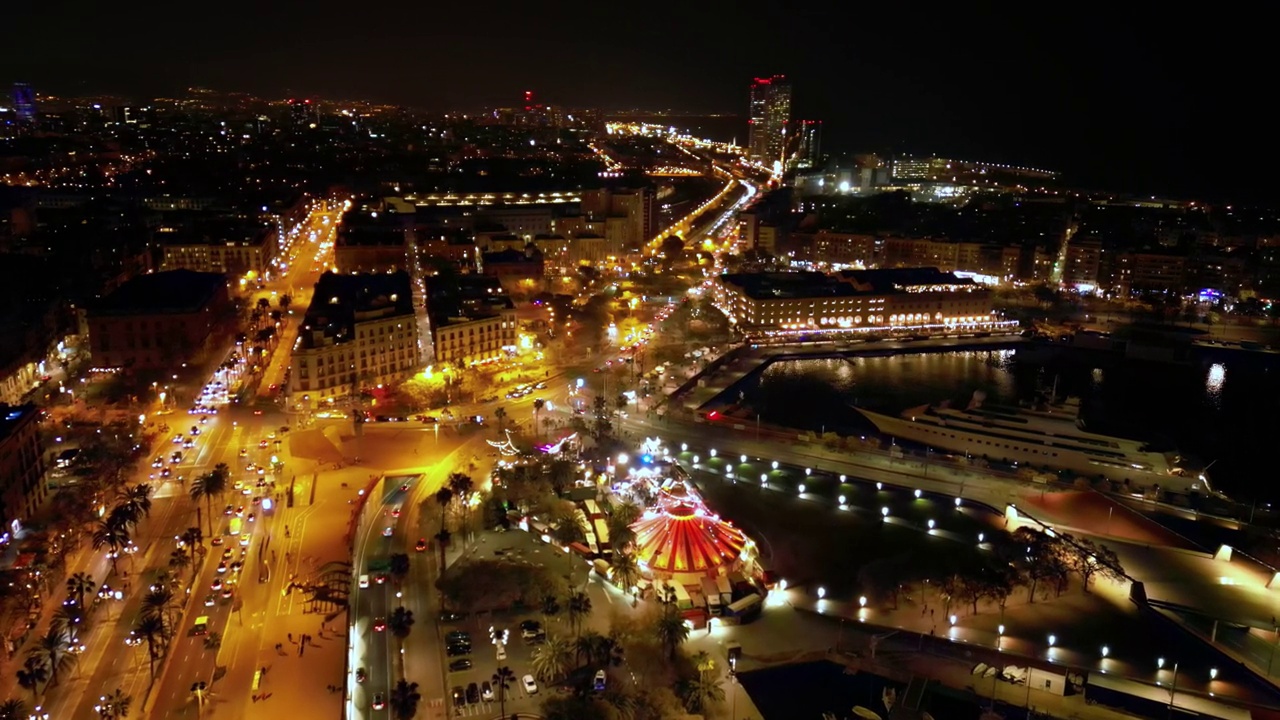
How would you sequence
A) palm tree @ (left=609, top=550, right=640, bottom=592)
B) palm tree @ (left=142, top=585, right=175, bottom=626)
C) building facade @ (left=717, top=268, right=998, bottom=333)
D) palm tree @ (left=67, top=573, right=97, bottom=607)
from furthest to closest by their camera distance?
building facade @ (left=717, top=268, right=998, bottom=333)
palm tree @ (left=609, top=550, right=640, bottom=592)
palm tree @ (left=67, top=573, right=97, bottom=607)
palm tree @ (left=142, top=585, right=175, bottom=626)

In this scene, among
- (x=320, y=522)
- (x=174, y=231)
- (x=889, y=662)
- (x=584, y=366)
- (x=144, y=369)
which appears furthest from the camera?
(x=174, y=231)

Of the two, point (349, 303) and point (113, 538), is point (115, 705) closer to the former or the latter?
point (113, 538)

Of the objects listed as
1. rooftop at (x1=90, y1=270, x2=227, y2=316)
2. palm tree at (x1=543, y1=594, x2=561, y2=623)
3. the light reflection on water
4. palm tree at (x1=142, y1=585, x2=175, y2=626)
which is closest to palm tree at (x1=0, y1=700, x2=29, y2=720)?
palm tree at (x1=142, y1=585, x2=175, y2=626)

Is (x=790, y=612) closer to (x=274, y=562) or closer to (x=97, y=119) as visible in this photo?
(x=274, y=562)

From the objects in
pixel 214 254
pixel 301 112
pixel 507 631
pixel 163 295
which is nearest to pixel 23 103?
pixel 301 112

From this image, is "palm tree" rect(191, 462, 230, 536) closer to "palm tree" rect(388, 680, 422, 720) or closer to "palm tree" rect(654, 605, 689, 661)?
"palm tree" rect(388, 680, 422, 720)

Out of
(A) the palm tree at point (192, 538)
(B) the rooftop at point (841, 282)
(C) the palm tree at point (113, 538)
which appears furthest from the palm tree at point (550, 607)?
(B) the rooftop at point (841, 282)

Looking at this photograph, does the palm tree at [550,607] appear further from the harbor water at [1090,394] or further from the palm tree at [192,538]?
the harbor water at [1090,394]

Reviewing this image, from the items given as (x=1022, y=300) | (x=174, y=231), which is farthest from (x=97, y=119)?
(x=1022, y=300)
